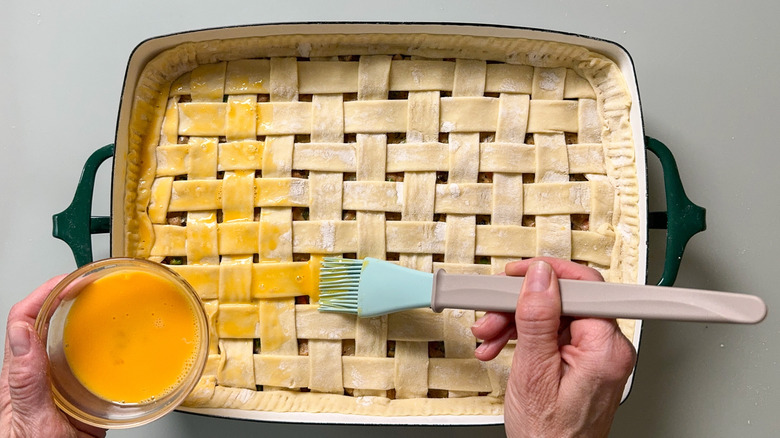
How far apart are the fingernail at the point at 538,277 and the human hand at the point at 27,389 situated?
0.69 meters

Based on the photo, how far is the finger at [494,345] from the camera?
0.85 m

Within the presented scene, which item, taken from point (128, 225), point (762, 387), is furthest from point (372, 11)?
point (762, 387)

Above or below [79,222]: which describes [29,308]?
below

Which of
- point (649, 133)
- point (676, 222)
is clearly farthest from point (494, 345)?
point (649, 133)

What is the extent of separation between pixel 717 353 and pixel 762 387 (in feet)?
0.37

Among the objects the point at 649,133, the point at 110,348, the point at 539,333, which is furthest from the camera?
the point at 649,133

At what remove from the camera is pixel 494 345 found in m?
0.85

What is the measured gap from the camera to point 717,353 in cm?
106

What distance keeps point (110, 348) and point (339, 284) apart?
1.18ft

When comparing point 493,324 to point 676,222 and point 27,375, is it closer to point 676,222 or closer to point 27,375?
point 676,222

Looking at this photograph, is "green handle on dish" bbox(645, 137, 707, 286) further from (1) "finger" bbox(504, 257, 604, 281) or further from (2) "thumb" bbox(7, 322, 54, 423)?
(2) "thumb" bbox(7, 322, 54, 423)

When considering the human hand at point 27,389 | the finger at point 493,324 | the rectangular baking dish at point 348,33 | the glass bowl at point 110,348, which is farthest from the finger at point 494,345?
the human hand at point 27,389

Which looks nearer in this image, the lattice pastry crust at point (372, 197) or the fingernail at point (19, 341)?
the fingernail at point (19, 341)

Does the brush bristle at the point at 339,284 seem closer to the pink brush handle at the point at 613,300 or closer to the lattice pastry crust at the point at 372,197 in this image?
the lattice pastry crust at the point at 372,197
